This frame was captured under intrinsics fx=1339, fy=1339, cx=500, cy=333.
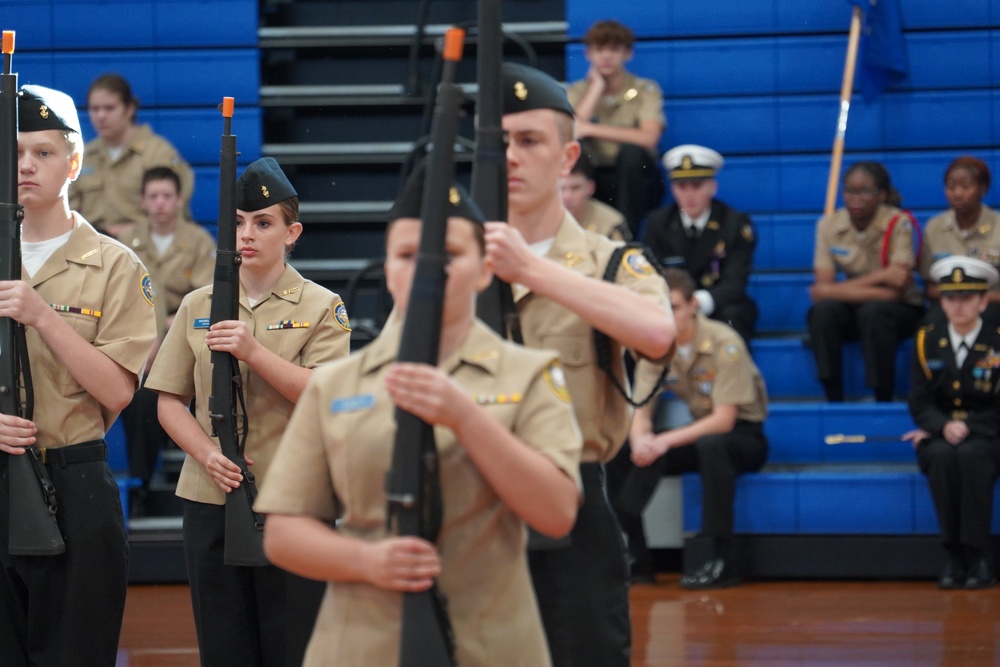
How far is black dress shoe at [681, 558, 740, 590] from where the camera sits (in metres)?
5.52

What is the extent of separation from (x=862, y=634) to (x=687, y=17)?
409 centimetres

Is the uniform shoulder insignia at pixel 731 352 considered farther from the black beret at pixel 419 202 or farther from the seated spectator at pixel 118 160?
the black beret at pixel 419 202

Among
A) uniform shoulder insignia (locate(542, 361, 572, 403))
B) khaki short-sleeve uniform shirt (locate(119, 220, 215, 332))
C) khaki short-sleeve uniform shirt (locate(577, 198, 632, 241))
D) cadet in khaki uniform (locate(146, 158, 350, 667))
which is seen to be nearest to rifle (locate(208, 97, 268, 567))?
cadet in khaki uniform (locate(146, 158, 350, 667))

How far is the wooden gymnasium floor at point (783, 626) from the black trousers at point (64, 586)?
61.9 inches

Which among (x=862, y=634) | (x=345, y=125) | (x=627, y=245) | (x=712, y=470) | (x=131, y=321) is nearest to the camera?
(x=627, y=245)

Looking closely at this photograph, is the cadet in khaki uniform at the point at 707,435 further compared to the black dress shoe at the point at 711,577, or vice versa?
the cadet in khaki uniform at the point at 707,435

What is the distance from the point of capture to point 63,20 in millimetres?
7664

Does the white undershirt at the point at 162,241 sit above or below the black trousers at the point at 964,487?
above

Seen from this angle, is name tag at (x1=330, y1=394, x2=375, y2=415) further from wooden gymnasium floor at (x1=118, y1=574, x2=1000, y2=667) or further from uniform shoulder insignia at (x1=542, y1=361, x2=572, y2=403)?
wooden gymnasium floor at (x1=118, y1=574, x2=1000, y2=667)

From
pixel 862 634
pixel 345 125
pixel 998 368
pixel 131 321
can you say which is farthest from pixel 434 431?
pixel 345 125

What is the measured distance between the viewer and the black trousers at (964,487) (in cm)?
539

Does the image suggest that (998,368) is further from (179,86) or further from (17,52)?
(17,52)

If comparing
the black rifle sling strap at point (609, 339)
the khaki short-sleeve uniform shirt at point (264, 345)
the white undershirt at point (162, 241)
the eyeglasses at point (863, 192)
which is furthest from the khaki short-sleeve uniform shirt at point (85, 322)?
the eyeglasses at point (863, 192)

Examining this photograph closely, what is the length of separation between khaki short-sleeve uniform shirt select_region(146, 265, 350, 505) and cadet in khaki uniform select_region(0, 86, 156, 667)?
17 cm
